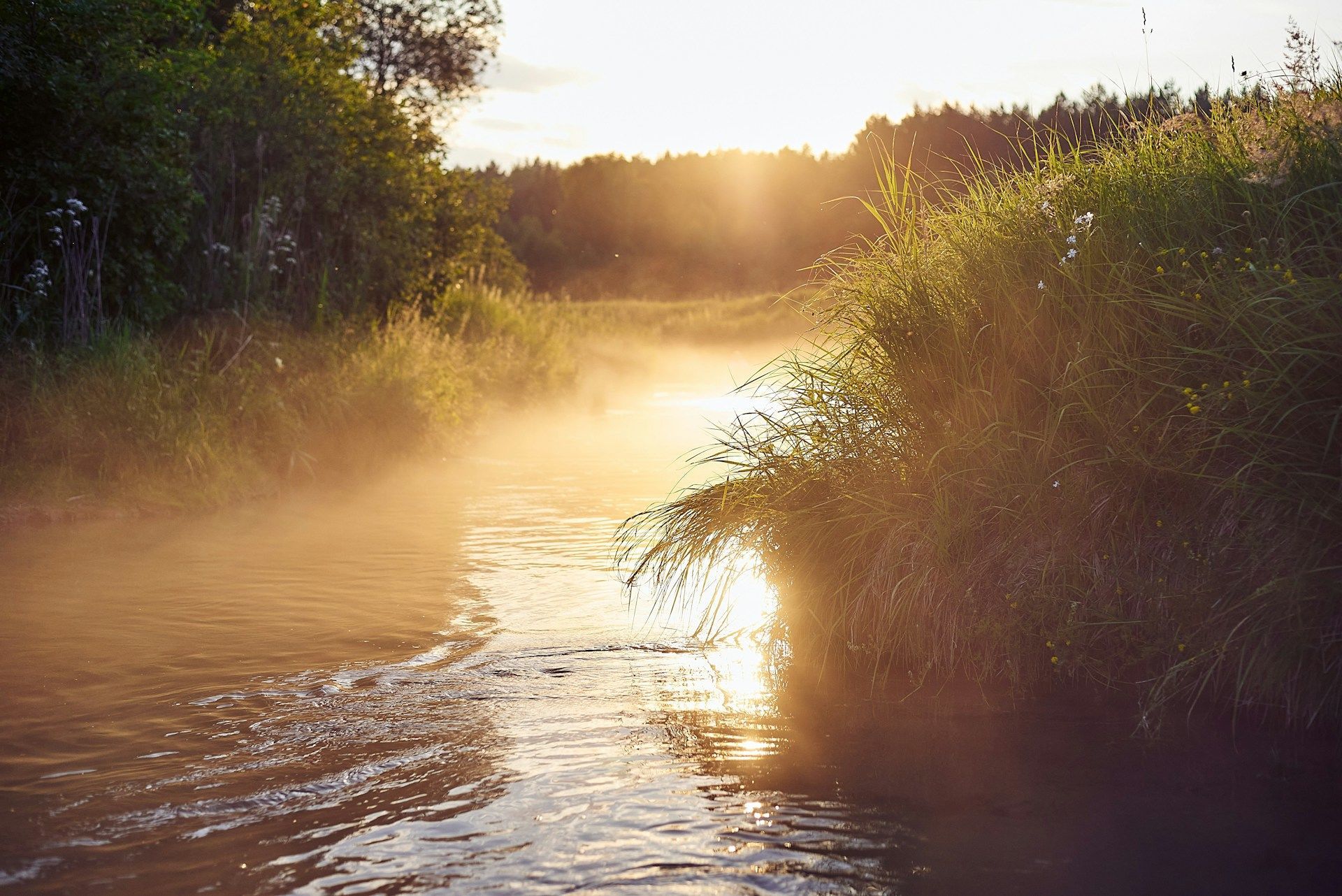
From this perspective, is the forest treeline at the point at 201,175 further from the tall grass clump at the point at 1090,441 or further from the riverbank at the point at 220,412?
the tall grass clump at the point at 1090,441

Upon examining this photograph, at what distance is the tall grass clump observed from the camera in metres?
3.87

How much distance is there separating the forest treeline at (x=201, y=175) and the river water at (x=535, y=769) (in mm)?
4667

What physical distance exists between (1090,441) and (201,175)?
34.6 feet

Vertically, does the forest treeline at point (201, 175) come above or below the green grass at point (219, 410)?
above

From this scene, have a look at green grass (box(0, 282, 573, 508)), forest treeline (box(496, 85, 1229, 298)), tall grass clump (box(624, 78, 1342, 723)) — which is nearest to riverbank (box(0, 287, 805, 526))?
green grass (box(0, 282, 573, 508))

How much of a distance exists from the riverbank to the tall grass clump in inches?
42.6

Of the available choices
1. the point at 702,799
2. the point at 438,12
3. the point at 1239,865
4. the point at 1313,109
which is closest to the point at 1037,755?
the point at 1239,865

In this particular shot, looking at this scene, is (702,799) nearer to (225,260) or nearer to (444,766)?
(444,766)

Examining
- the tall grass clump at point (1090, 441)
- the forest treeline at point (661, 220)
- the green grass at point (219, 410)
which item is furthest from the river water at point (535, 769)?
the forest treeline at point (661, 220)

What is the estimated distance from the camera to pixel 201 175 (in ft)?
40.5

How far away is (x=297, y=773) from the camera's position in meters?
3.79

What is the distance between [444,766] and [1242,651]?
2571 millimetres

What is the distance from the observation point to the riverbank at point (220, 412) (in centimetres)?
904

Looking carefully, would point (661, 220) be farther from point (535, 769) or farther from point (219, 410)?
point (535, 769)
